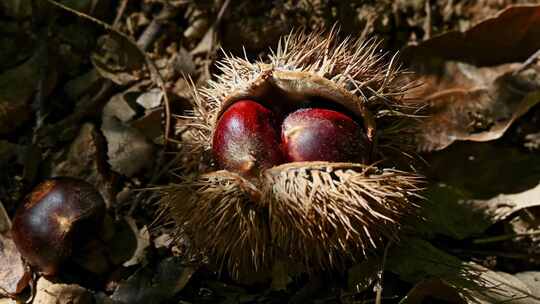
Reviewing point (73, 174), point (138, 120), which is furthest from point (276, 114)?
point (73, 174)

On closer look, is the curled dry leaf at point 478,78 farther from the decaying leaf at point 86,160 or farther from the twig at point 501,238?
the decaying leaf at point 86,160

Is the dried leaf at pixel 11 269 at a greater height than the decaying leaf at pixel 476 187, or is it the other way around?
the decaying leaf at pixel 476 187

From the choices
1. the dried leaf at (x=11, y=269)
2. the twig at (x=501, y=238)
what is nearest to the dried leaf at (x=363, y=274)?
the twig at (x=501, y=238)

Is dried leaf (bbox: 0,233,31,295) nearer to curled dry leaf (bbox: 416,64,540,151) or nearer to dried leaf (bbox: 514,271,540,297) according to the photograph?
curled dry leaf (bbox: 416,64,540,151)

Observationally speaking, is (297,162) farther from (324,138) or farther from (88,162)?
(88,162)

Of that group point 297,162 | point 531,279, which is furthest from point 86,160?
point 531,279

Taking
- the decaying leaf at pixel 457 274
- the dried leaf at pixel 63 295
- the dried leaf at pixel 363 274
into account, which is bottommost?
the dried leaf at pixel 63 295

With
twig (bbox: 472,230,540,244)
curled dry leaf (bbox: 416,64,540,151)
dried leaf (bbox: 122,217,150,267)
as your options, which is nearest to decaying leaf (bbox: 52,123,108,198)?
dried leaf (bbox: 122,217,150,267)
